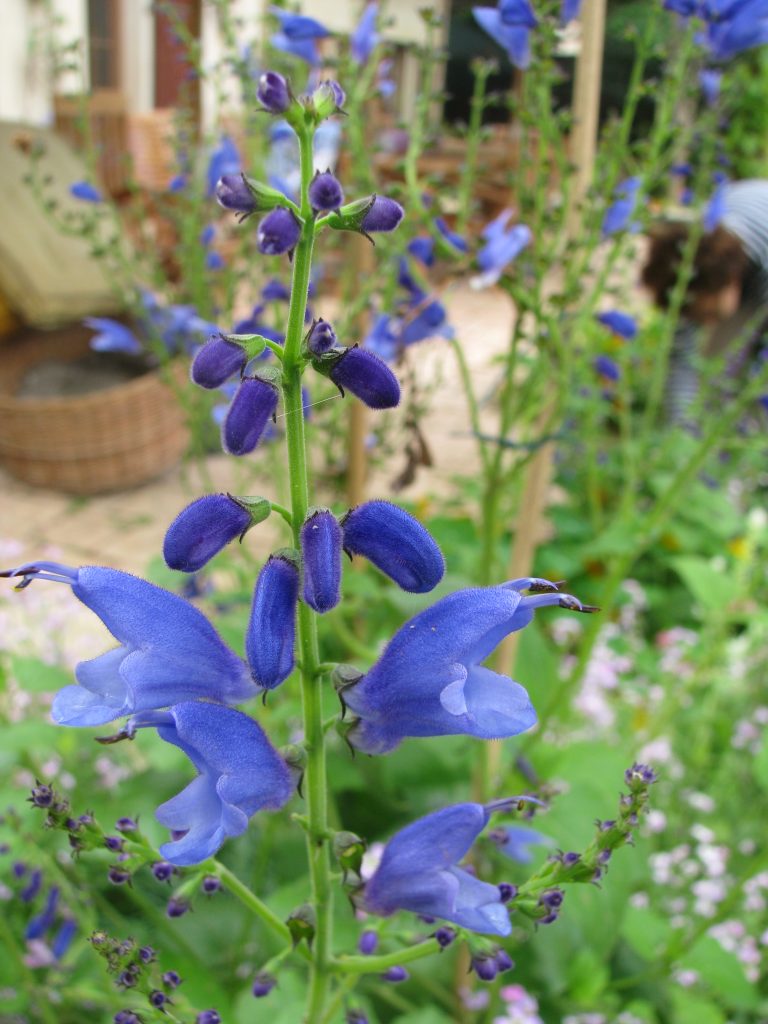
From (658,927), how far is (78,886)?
111 centimetres

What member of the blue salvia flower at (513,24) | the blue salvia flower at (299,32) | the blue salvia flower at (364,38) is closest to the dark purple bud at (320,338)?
the blue salvia flower at (513,24)

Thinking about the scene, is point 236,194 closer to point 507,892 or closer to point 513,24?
point 507,892

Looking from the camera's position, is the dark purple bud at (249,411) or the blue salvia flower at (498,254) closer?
Answer: the dark purple bud at (249,411)

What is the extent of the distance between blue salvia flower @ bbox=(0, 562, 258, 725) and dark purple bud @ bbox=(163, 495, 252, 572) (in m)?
0.06

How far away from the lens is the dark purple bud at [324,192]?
0.65 metres

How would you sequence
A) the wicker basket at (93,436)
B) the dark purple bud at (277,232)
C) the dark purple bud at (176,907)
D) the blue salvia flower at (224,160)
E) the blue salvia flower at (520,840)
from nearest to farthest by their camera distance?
1. the dark purple bud at (277,232)
2. the dark purple bud at (176,907)
3. the blue salvia flower at (520,840)
4. the blue salvia flower at (224,160)
5. the wicker basket at (93,436)

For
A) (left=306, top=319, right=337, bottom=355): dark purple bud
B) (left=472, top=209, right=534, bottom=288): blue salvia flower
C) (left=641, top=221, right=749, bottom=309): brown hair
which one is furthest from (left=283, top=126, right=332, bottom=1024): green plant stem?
(left=641, top=221, right=749, bottom=309): brown hair

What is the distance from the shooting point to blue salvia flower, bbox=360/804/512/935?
766mm

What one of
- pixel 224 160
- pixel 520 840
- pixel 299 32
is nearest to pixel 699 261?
pixel 224 160

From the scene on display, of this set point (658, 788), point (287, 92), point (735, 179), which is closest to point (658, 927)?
point (658, 788)

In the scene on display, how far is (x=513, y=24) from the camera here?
61.1 inches

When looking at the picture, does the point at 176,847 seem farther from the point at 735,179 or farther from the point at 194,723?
the point at 735,179

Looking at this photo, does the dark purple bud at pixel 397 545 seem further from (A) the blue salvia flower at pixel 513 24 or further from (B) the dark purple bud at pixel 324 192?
(A) the blue salvia flower at pixel 513 24

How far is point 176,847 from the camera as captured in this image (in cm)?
67
